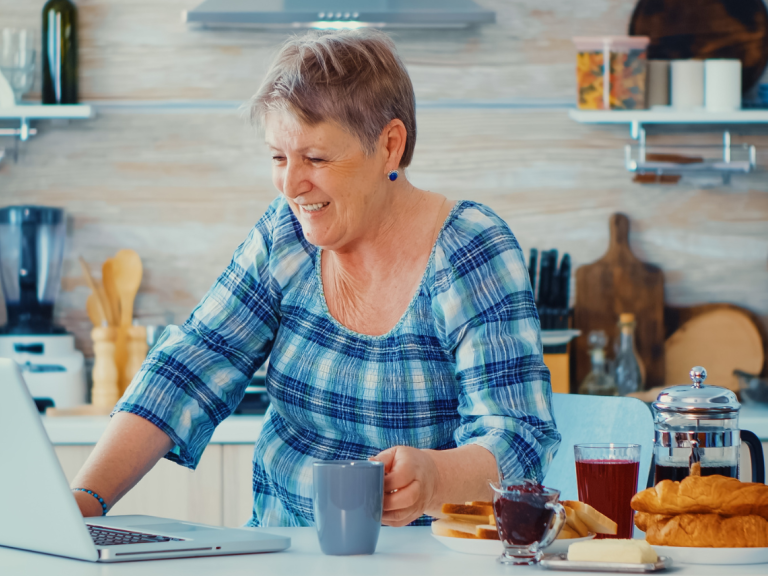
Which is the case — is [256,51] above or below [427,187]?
above

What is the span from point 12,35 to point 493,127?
1.38 m

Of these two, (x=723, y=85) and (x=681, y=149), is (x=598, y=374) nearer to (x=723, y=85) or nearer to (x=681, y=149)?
(x=681, y=149)

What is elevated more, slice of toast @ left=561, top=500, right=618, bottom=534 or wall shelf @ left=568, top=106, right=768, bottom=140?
wall shelf @ left=568, top=106, right=768, bottom=140

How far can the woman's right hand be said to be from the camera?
3.75 ft

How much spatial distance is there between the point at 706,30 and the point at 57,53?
1846mm

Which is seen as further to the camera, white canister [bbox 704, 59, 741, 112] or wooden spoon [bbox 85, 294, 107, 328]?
wooden spoon [bbox 85, 294, 107, 328]

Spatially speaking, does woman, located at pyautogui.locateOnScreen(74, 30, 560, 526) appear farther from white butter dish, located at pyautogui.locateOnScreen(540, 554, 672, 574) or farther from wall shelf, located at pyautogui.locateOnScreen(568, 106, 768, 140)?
wall shelf, located at pyautogui.locateOnScreen(568, 106, 768, 140)

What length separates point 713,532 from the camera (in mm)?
913

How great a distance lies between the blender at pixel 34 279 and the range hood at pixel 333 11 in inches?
28.2

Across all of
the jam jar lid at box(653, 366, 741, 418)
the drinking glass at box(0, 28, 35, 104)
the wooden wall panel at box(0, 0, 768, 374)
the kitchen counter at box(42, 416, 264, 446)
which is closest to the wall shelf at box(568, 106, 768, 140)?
the wooden wall panel at box(0, 0, 768, 374)

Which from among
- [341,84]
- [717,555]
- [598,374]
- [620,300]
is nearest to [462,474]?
[717,555]

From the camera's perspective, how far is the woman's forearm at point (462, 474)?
42.5 inches

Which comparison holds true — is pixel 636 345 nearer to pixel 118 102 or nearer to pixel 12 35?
pixel 118 102

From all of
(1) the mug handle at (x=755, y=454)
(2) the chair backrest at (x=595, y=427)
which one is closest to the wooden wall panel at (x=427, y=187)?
(2) the chair backrest at (x=595, y=427)
